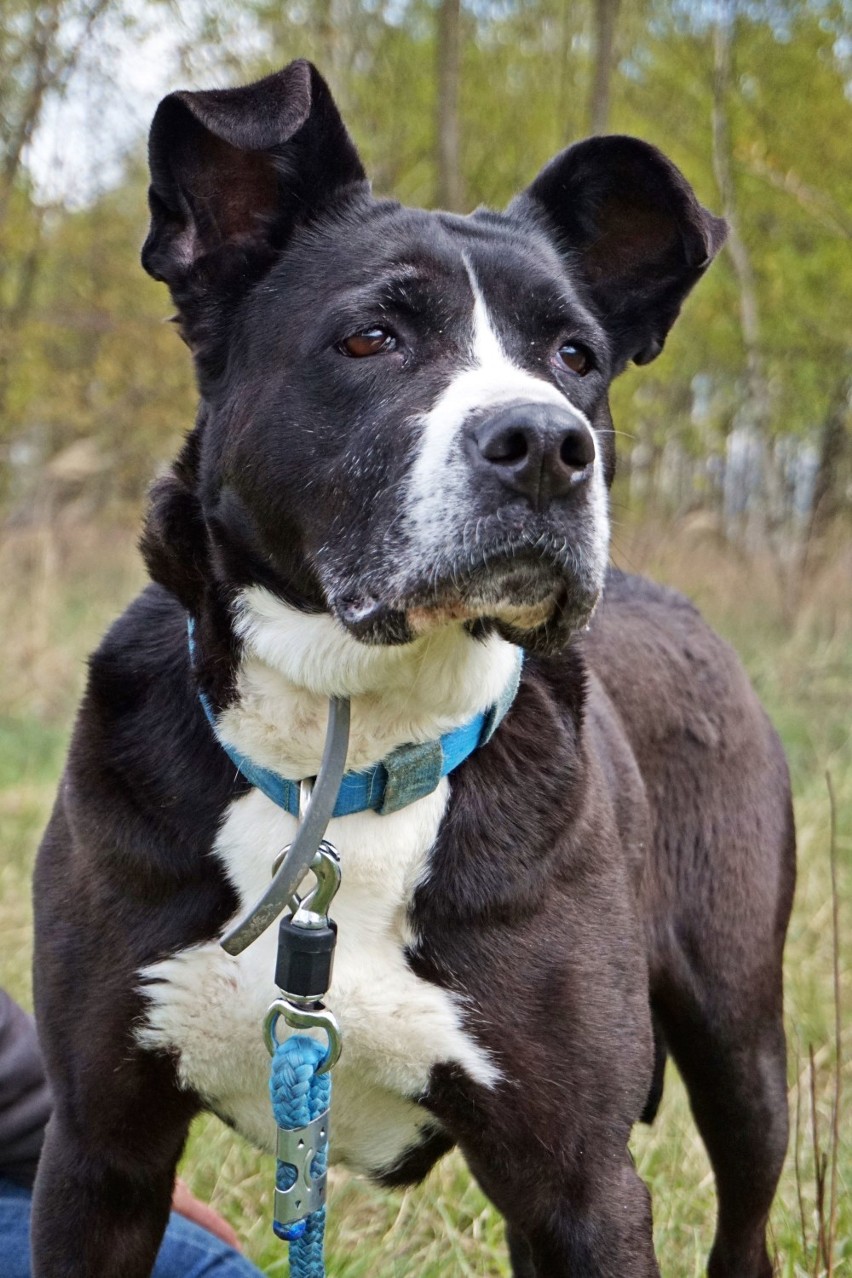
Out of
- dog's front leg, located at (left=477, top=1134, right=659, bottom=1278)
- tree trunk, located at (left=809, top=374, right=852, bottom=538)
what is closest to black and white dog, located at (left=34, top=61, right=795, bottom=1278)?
dog's front leg, located at (left=477, top=1134, right=659, bottom=1278)

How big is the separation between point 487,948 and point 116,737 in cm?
68

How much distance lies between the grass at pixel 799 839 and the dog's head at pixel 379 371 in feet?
3.02

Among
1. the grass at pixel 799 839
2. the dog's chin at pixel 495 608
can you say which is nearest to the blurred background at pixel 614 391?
the grass at pixel 799 839

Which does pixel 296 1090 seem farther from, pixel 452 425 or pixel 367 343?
pixel 367 343

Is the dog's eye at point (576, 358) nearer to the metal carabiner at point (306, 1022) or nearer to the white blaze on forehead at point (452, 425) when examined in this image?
the white blaze on forehead at point (452, 425)

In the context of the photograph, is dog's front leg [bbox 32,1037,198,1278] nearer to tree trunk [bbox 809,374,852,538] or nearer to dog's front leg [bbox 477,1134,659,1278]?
dog's front leg [bbox 477,1134,659,1278]

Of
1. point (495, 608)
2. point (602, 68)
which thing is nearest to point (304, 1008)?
point (495, 608)

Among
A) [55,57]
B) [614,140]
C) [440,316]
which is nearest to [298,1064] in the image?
[440,316]

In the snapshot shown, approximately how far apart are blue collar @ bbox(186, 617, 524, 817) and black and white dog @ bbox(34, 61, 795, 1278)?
22 mm

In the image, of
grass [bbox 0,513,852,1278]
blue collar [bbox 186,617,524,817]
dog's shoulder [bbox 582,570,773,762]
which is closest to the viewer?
blue collar [bbox 186,617,524,817]

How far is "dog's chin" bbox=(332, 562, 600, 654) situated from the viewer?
6.02 feet

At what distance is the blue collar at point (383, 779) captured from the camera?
202 centimetres

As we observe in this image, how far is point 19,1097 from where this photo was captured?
2.45 m

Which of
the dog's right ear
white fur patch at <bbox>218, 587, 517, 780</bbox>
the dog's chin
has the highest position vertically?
the dog's right ear
